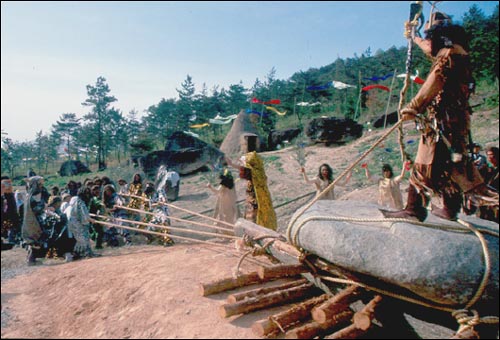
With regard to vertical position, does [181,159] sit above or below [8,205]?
above

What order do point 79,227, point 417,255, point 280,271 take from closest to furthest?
point 417,255
point 280,271
point 79,227

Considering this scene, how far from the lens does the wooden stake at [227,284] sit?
3314mm

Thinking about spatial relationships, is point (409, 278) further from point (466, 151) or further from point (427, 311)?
point (466, 151)

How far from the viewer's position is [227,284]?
3.38 metres

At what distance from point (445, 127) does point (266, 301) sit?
2.27m

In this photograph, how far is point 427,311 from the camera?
2.96 metres

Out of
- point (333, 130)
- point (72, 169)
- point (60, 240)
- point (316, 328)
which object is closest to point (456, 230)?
point (316, 328)

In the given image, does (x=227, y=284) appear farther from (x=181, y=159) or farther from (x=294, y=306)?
(x=181, y=159)

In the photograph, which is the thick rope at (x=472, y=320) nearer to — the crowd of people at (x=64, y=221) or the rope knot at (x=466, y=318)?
the rope knot at (x=466, y=318)

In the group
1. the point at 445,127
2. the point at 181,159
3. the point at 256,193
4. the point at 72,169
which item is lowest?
the point at 72,169

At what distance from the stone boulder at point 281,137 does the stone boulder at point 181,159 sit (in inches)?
249

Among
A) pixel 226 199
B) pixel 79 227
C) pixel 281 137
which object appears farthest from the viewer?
pixel 281 137

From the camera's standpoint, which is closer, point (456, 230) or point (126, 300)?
point (456, 230)

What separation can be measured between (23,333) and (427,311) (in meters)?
3.65
